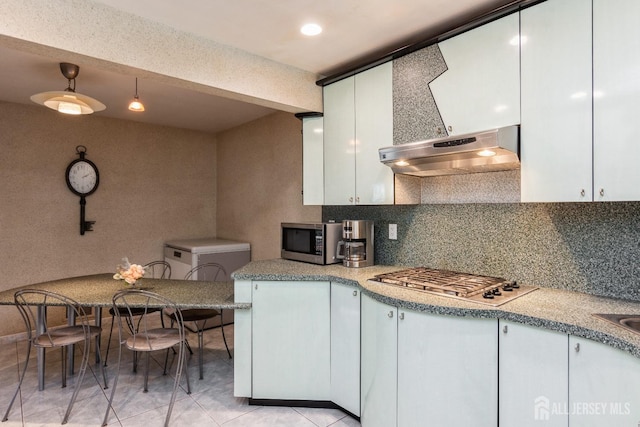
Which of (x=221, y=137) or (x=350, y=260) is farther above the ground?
(x=221, y=137)

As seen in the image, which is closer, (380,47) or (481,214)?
(481,214)

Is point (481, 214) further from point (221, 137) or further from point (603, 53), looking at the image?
point (221, 137)

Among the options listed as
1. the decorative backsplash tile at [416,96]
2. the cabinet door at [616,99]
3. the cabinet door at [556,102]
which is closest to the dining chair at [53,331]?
the decorative backsplash tile at [416,96]

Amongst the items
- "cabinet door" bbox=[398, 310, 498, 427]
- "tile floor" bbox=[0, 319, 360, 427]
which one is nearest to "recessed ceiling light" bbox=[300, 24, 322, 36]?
"cabinet door" bbox=[398, 310, 498, 427]

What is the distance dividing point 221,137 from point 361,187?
10.3 ft

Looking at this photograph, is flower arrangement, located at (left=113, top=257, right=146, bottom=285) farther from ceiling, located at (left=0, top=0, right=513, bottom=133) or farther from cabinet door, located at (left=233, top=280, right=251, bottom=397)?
ceiling, located at (left=0, top=0, right=513, bottom=133)

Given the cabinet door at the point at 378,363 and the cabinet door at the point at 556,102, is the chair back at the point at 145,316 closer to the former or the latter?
the cabinet door at the point at 378,363

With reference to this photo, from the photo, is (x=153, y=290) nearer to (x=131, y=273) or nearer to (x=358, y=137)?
(x=131, y=273)

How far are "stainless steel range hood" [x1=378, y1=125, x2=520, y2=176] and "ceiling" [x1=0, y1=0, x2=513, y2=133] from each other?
2.44 ft

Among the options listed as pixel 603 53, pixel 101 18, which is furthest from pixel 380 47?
pixel 101 18

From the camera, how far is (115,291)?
2.56 metres

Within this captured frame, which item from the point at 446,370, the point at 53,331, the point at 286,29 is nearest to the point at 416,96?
the point at 286,29

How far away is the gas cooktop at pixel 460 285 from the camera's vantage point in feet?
5.65

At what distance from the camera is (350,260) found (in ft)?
8.34
